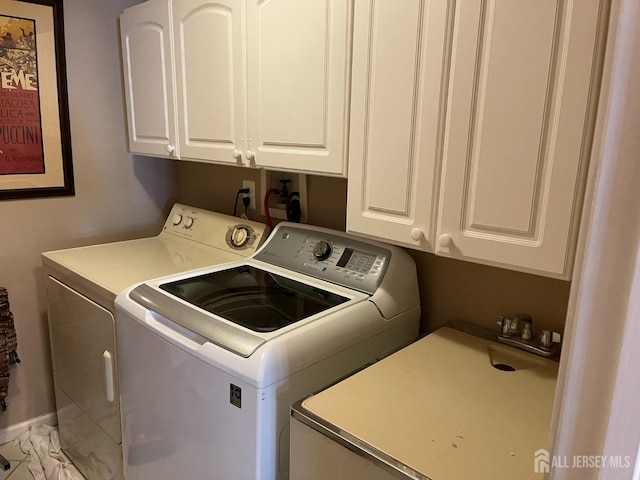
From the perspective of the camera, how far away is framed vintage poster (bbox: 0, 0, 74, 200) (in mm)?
2018

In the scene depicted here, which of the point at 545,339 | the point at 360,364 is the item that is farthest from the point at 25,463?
the point at 545,339

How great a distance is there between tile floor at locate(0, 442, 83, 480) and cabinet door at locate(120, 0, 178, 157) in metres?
1.52

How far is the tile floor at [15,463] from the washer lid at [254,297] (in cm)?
122

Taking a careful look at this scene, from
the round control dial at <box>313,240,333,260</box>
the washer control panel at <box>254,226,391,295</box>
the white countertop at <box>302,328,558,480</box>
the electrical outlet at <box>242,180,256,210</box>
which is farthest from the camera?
the electrical outlet at <box>242,180,256,210</box>

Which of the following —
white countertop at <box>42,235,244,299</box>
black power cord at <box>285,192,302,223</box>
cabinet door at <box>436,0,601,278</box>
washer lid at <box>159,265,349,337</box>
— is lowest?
white countertop at <box>42,235,244,299</box>

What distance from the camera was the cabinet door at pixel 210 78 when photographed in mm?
1638

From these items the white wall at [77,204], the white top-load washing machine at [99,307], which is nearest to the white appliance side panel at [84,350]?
the white top-load washing machine at [99,307]

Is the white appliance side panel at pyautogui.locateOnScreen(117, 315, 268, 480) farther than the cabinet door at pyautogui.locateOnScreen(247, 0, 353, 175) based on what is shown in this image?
No

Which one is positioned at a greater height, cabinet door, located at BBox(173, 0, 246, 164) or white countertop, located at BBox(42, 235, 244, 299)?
cabinet door, located at BBox(173, 0, 246, 164)

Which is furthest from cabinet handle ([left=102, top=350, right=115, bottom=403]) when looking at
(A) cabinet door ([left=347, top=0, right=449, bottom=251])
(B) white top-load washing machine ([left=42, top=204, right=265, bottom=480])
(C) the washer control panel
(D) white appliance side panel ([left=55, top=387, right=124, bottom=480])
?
(A) cabinet door ([left=347, top=0, right=449, bottom=251])

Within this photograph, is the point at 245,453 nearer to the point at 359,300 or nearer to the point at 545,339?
the point at 359,300

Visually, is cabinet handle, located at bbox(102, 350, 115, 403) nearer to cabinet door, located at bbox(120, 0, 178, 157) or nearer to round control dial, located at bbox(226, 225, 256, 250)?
round control dial, located at bbox(226, 225, 256, 250)

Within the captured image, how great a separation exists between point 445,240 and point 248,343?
547 mm

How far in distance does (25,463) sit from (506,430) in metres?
2.17
